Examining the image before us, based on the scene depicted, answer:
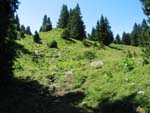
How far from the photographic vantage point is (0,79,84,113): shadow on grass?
2328 cm

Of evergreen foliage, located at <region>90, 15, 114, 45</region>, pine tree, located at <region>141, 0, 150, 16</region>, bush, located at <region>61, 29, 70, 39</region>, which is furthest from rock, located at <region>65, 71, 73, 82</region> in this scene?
evergreen foliage, located at <region>90, 15, 114, 45</region>

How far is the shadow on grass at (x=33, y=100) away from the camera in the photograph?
23.3m

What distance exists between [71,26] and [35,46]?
943 inches

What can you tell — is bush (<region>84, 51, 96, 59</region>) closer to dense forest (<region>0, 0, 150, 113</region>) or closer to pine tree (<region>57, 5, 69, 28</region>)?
dense forest (<region>0, 0, 150, 113</region>)

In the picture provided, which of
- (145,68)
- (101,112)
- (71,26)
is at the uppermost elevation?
(71,26)

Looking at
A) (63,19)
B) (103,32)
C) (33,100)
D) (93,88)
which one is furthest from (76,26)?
(33,100)

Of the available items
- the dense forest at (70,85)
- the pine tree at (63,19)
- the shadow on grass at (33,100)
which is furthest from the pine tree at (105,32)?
the shadow on grass at (33,100)

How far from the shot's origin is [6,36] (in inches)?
1102

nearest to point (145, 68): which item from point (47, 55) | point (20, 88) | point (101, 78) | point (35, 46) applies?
point (101, 78)

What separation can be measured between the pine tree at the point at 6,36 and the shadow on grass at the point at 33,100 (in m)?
1.37

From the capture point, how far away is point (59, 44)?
71938 millimetres

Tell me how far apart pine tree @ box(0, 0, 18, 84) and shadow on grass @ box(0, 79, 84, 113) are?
4.48ft

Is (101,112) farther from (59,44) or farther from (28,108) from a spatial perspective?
(59,44)

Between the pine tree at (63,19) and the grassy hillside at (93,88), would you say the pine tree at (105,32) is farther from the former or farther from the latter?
the grassy hillside at (93,88)
